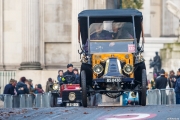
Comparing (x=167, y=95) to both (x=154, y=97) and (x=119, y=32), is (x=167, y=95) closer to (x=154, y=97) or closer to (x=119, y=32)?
(x=154, y=97)

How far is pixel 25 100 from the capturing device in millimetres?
39531

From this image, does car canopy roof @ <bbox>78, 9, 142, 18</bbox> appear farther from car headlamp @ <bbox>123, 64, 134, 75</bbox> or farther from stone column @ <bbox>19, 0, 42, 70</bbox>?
stone column @ <bbox>19, 0, 42, 70</bbox>

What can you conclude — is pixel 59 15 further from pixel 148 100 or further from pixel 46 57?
pixel 148 100

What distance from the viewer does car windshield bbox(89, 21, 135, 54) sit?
104 feet

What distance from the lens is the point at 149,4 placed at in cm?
9194

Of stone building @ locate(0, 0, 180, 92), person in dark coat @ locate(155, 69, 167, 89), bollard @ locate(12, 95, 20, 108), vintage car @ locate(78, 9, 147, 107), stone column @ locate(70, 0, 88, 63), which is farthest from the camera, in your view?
stone building @ locate(0, 0, 180, 92)

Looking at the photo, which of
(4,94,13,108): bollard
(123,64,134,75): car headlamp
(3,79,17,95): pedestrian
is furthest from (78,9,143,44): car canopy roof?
(3,79,17,95): pedestrian

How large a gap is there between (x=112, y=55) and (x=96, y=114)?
179 inches

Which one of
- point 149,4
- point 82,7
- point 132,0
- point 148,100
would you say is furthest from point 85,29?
point 149,4

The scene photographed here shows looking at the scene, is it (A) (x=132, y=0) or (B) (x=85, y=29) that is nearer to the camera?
(B) (x=85, y=29)

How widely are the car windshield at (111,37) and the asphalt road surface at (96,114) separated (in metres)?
2.81

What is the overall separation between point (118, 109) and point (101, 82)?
5.25 ft

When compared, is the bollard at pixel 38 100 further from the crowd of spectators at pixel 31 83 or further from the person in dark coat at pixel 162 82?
the person in dark coat at pixel 162 82

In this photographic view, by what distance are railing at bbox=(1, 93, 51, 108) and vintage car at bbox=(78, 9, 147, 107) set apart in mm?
6871
